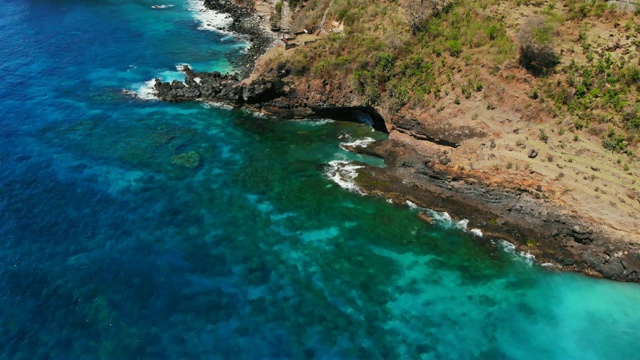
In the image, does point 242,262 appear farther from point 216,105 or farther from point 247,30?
point 247,30

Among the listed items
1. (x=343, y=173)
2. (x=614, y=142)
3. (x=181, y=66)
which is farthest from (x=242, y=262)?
(x=181, y=66)

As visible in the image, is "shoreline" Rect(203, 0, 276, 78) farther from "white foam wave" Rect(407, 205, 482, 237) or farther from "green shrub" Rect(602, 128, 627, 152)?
"green shrub" Rect(602, 128, 627, 152)

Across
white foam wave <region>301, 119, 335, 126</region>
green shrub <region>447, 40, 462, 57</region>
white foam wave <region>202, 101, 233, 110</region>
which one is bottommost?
white foam wave <region>202, 101, 233, 110</region>

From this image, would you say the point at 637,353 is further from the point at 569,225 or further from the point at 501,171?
the point at 501,171

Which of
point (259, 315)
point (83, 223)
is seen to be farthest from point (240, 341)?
point (83, 223)

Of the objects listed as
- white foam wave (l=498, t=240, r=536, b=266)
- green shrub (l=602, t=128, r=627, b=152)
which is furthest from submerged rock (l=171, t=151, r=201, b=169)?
green shrub (l=602, t=128, r=627, b=152)

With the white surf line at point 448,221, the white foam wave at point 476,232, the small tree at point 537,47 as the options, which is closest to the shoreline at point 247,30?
the white surf line at point 448,221
